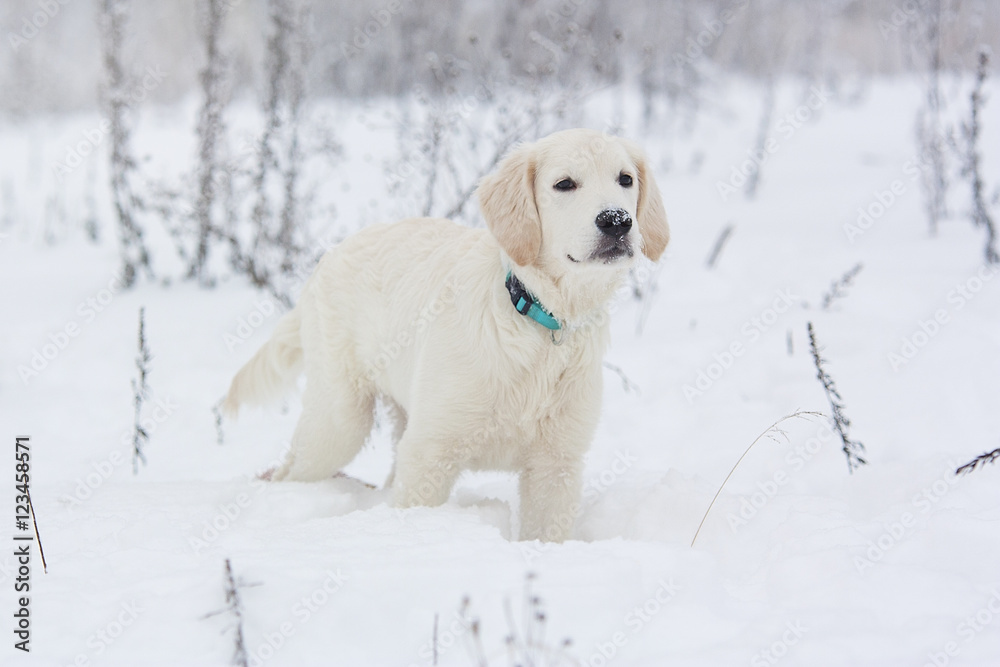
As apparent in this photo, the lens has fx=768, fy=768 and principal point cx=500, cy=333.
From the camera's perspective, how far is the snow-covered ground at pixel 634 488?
1.67 meters

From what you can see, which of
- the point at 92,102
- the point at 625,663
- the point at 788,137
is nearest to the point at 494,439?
the point at 625,663

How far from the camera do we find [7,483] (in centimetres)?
327

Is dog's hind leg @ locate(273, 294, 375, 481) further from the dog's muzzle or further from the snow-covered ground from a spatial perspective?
the dog's muzzle

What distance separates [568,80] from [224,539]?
6055mm

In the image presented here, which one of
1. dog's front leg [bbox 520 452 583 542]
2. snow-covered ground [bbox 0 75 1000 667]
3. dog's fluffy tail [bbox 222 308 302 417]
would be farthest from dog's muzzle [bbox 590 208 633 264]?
dog's fluffy tail [bbox 222 308 302 417]

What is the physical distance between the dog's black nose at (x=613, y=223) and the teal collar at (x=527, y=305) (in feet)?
1.14
